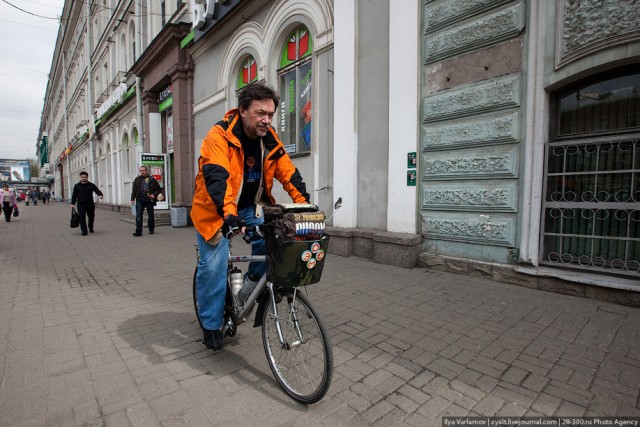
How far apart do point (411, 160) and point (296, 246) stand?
4.12 meters

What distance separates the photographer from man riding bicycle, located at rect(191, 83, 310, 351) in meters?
2.33

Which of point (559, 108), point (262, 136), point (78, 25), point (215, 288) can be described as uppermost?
point (78, 25)

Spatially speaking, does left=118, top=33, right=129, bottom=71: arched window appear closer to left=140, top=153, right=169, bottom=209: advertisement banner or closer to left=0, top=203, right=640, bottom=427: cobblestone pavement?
left=140, top=153, right=169, bottom=209: advertisement banner

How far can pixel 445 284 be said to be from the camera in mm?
4590

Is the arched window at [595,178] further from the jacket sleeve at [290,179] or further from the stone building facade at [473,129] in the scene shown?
the jacket sleeve at [290,179]

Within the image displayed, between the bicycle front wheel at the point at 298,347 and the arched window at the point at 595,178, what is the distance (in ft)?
12.1

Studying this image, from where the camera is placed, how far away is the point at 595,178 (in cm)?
415

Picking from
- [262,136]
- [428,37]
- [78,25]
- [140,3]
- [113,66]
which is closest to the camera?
[262,136]

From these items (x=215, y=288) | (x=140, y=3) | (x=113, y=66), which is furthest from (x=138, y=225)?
(x=113, y=66)

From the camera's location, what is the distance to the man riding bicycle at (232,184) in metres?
2.33

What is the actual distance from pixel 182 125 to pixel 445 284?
427 inches

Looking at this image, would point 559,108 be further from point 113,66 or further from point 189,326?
point 113,66

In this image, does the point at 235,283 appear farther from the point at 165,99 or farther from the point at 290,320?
the point at 165,99

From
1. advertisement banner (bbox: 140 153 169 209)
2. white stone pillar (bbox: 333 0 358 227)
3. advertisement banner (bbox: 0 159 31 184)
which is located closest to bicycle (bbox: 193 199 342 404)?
white stone pillar (bbox: 333 0 358 227)
